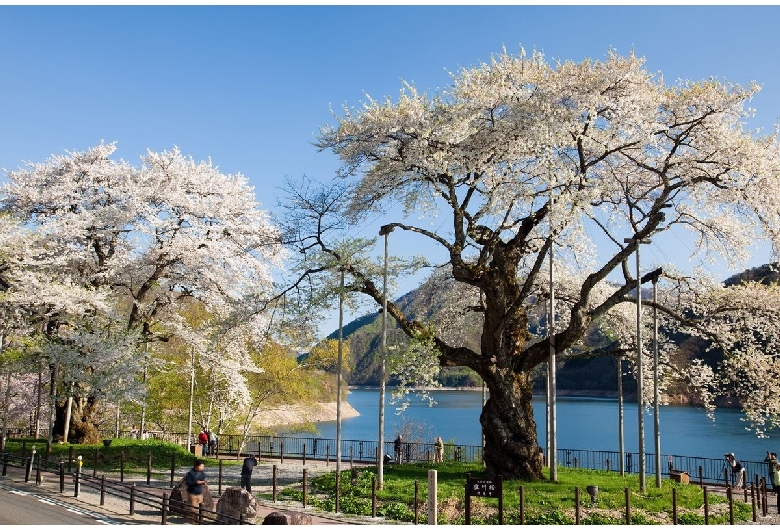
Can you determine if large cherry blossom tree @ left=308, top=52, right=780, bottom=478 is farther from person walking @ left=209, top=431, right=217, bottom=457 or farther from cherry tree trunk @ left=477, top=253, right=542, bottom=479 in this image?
person walking @ left=209, top=431, right=217, bottom=457

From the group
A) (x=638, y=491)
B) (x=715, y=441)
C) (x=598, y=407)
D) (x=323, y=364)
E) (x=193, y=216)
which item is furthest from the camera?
(x=598, y=407)

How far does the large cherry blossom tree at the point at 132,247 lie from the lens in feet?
104

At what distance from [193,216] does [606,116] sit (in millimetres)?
20550

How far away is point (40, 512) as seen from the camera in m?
17.9

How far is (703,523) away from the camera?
18641 millimetres

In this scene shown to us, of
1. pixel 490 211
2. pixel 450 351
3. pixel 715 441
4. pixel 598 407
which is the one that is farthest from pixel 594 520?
pixel 598 407

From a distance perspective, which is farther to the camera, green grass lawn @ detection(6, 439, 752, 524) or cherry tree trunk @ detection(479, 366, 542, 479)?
cherry tree trunk @ detection(479, 366, 542, 479)

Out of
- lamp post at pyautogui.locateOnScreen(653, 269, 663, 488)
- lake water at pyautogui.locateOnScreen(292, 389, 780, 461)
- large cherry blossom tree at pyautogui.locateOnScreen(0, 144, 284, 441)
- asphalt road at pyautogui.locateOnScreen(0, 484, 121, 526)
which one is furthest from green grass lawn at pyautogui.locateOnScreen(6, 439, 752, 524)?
lake water at pyautogui.locateOnScreen(292, 389, 780, 461)

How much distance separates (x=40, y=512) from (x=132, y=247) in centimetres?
1868

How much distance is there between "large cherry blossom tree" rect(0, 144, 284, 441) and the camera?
31.8m

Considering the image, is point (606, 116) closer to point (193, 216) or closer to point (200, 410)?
point (193, 216)

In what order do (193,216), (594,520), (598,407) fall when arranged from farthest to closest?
(598,407) → (193,216) → (594,520)

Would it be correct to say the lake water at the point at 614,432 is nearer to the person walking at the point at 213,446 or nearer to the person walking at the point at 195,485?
the person walking at the point at 213,446

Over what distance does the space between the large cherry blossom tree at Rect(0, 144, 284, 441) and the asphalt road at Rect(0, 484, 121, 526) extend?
1094cm
